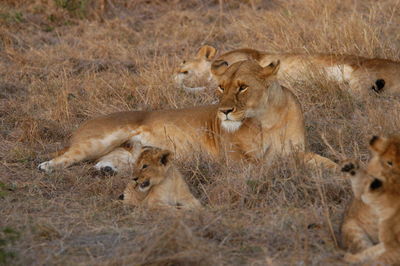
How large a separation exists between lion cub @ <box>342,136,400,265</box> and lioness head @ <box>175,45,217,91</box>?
4.02 meters

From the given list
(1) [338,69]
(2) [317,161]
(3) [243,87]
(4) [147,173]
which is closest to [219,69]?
(3) [243,87]

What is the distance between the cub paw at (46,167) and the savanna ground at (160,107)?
2.0 inches

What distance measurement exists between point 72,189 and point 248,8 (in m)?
6.10

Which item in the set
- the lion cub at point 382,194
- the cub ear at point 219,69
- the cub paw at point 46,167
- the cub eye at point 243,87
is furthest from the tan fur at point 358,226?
the cub paw at point 46,167

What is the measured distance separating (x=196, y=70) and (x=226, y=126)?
9.84ft

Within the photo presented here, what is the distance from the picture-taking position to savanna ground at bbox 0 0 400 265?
3422 millimetres

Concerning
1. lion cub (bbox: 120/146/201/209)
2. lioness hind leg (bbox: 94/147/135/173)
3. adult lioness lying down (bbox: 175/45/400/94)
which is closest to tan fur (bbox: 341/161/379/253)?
lion cub (bbox: 120/146/201/209)

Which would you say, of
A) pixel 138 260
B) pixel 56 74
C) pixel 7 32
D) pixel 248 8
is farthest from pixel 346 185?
pixel 248 8

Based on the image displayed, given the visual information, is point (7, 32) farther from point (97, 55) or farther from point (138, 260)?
point (138, 260)

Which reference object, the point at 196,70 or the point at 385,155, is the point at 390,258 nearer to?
the point at 385,155

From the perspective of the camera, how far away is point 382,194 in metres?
3.04

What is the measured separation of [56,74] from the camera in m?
7.57

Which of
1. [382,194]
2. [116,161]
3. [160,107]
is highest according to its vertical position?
[382,194]

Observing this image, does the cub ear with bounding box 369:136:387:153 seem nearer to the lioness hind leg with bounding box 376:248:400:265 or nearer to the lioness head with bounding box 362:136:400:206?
the lioness head with bounding box 362:136:400:206
